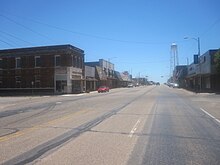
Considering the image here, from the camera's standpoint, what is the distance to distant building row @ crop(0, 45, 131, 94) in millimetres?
69500

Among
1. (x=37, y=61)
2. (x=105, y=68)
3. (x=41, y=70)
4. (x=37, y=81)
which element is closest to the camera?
(x=41, y=70)

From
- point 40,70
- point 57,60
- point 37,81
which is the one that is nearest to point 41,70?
point 40,70

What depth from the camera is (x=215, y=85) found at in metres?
65.9

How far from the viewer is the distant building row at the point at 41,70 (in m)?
69.5

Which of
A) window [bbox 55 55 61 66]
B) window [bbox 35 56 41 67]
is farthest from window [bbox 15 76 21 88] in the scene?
window [bbox 55 55 61 66]

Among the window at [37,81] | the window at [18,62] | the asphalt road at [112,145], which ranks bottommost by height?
the asphalt road at [112,145]

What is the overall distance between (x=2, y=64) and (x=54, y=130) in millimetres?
64481

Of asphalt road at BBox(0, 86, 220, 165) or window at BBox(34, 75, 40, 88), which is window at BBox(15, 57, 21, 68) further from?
asphalt road at BBox(0, 86, 220, 165)

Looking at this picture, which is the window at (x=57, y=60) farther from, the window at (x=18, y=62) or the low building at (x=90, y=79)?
the low building at (x=90, y=79)

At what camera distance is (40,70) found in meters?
70.9

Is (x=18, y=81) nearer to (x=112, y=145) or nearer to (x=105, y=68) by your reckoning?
(x=105, y=68)

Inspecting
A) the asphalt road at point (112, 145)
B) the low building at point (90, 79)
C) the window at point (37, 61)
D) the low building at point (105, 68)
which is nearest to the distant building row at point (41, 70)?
the window at point (37, 61)

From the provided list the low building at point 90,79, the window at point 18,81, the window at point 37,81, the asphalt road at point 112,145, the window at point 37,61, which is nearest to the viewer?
the asphalt road at point 112,145

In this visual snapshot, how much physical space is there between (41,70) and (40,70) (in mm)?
220
